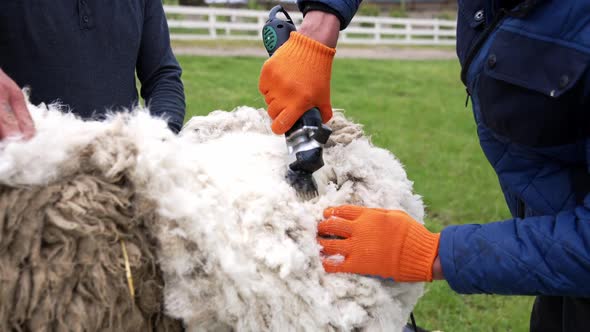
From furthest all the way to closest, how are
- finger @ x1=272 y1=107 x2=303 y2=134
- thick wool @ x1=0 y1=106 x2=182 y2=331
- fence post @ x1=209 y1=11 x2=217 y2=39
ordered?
fence post @ x1=209 y1=11 x2=217 y2=39, finger @ x1=272 y1=107 x2=303 y2=134, thick wool @ x1=0 y1=106 x2=182 y2=331

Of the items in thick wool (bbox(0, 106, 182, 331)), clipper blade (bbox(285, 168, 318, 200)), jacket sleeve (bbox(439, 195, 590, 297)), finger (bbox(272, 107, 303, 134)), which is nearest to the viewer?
thick wool (bbox(0, 106, 182, 331))

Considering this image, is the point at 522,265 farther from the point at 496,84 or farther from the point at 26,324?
the point at 26,324

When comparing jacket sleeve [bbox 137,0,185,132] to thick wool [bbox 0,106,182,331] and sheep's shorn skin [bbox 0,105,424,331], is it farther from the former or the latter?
thick wool [bbox 0,106,182,331]

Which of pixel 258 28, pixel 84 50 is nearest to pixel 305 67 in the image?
pixel 84 50

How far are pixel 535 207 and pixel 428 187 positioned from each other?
350 centimetres

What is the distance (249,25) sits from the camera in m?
13.8

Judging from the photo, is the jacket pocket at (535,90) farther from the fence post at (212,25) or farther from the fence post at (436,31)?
the fence post at (436,31)

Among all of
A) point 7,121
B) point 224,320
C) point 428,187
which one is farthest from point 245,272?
point 428,187

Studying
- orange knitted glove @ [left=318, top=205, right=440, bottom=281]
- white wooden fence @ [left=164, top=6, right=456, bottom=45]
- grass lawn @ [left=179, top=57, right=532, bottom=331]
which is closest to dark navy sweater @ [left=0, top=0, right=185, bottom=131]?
orange knitted glove @ [left=318, top=205, right=440, bottom=281]

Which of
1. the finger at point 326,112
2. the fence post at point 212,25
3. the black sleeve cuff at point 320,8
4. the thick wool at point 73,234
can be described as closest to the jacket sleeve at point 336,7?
the black sleeve cuff at point 320,8

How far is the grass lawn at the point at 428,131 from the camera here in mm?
3111

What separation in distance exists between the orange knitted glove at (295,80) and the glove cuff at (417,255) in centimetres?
39

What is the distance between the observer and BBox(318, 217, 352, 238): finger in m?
1.13

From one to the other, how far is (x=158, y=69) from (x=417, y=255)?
1.16 meters
